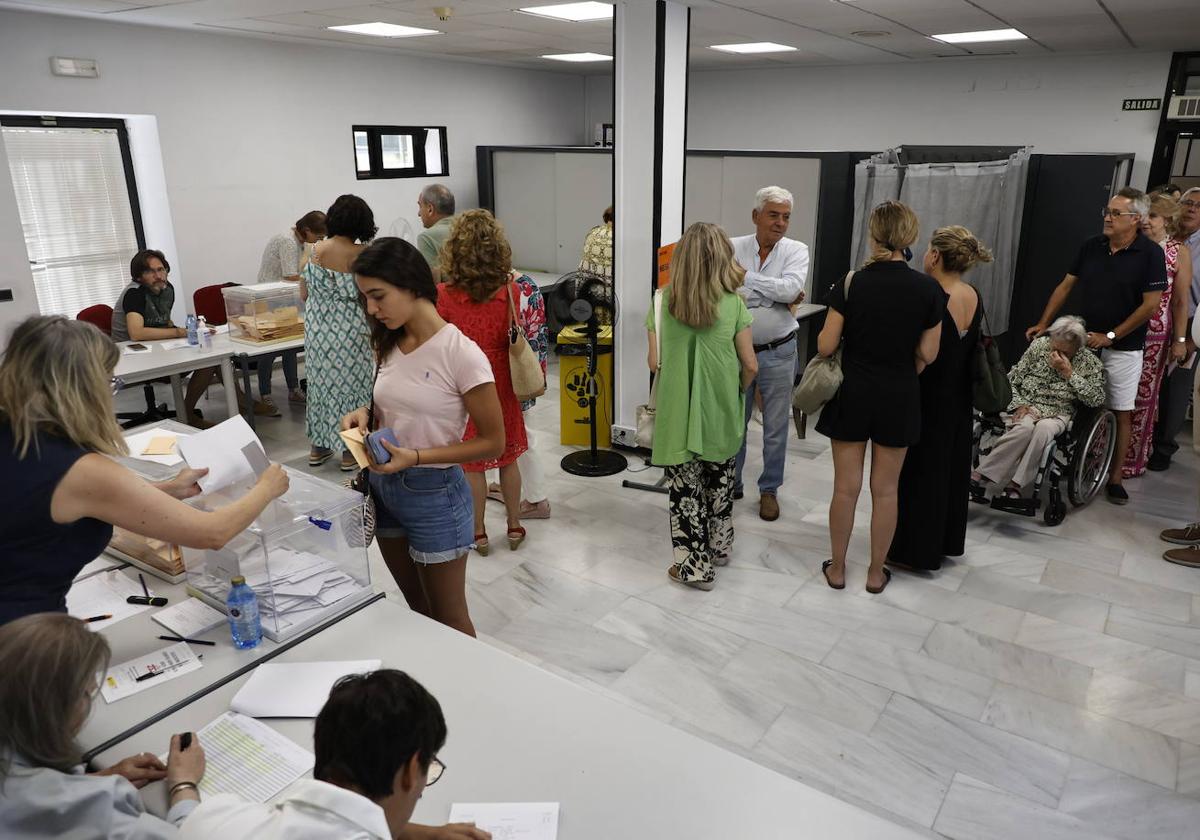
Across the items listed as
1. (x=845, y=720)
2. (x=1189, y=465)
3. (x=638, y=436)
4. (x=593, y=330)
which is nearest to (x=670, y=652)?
(x=845, y=720)

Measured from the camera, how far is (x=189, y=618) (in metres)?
2.17

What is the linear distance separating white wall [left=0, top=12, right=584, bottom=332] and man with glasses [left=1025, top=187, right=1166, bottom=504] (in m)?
6.10

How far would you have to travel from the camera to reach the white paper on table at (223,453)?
2.12 metres

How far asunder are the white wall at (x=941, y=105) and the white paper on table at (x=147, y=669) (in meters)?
7.99

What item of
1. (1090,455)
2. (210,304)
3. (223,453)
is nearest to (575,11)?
(210,304)

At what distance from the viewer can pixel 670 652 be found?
3.27 meters

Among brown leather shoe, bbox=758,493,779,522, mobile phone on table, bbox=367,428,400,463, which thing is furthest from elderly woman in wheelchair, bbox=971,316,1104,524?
mobile phone on table, bbox=367,428,400,463

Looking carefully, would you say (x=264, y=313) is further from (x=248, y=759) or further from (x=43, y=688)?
(x=43, y=688)

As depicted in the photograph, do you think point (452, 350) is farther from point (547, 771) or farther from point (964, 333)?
point (964, 333)

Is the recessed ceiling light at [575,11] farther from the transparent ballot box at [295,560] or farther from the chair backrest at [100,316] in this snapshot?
the transparent ballot box at [295,560]

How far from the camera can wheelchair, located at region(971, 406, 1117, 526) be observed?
4266 mm

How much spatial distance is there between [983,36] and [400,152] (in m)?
5.28

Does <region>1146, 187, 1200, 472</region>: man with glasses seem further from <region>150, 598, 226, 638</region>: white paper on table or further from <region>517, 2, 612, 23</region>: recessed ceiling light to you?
<region>150, 598, 226, 638</region>: white paper on table

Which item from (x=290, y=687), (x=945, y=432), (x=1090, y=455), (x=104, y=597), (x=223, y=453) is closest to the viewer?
(x=290, y=687)
